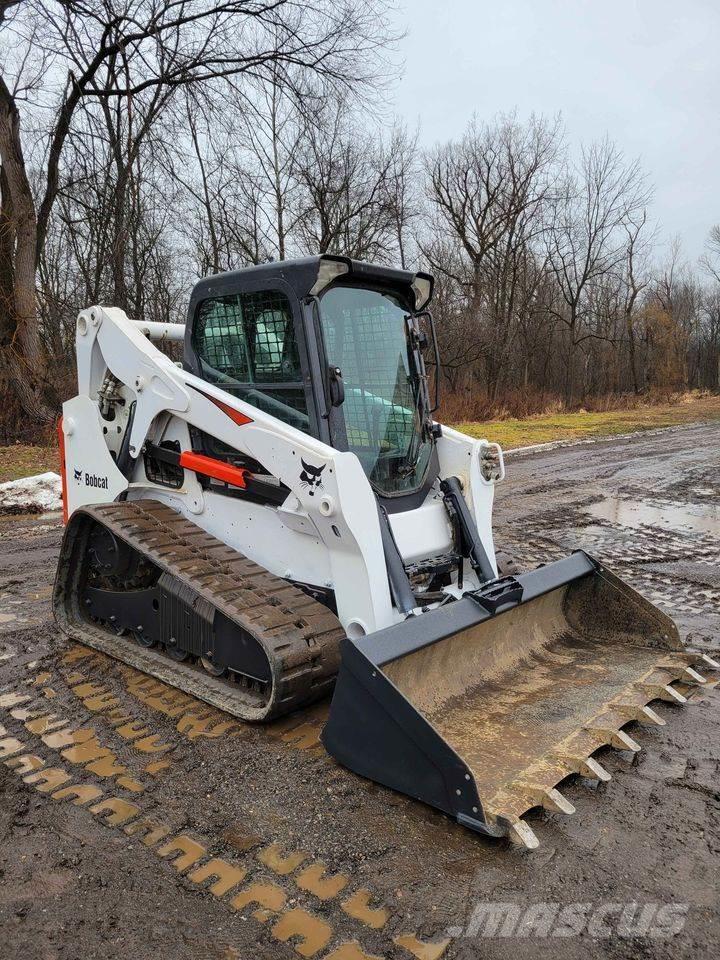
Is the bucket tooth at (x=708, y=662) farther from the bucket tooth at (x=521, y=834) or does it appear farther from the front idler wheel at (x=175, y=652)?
the front idler wheel at (x=175, y=652)

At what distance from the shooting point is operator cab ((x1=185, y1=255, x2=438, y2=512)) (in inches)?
151

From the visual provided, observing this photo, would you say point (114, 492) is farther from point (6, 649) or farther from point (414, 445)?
point (414, 445)

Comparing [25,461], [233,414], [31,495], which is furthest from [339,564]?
[25,461]

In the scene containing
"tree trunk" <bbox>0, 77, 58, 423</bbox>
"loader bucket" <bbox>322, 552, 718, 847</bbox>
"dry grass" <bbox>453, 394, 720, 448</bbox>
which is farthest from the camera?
"dry grass" <bbox>453, 394, 720, 448</bbox>

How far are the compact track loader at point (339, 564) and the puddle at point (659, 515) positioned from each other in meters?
4.28

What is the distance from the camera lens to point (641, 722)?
346cm

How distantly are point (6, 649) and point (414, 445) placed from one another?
9.10ft

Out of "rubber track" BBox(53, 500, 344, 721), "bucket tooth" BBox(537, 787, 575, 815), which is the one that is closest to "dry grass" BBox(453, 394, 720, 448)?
"rubber track" BBox(53, 500, 344, 721)

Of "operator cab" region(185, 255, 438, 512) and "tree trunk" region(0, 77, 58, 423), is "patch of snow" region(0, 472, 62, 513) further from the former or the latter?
"operator cab" region(185, 255, 438, 512)

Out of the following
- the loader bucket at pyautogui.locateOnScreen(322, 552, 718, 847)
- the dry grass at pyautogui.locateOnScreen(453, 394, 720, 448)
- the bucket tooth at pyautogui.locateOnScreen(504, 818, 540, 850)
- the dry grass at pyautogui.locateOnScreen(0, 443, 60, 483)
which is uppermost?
the dry grass at pyautogui.locateOnScreen(0, 443, 60, 483)

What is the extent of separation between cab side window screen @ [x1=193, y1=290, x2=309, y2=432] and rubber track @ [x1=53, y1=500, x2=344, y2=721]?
2.76ft

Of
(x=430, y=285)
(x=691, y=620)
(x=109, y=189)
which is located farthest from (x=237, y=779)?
(x=109, y=189)

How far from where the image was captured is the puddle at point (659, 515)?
26.8 feet

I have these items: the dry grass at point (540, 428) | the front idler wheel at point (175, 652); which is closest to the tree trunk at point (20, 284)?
the dry grass at point (540, 428)
